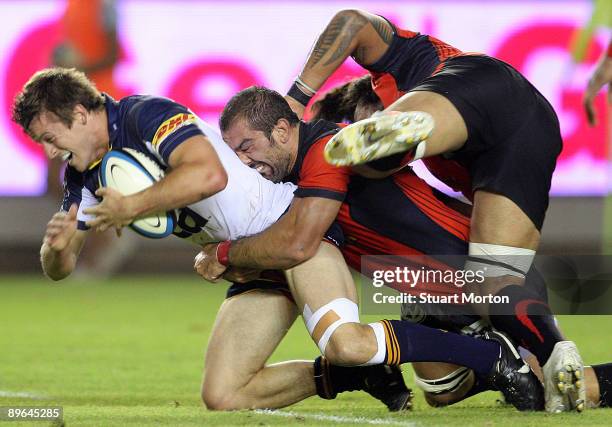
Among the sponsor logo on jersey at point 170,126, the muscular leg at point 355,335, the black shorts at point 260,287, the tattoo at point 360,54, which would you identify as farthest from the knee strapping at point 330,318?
the tattoo at point 360,54

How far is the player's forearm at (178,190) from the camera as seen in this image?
4285 mm

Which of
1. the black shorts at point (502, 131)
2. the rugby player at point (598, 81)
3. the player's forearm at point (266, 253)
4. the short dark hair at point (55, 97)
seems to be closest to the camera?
the short dark hair at point (55, 97)

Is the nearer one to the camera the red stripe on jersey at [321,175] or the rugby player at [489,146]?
the rugby player at [489,146]

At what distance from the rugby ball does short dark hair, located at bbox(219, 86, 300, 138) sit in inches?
18.9

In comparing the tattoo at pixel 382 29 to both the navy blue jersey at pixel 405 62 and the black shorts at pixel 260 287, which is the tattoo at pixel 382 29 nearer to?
the navy blue jersey at pixel 405 62

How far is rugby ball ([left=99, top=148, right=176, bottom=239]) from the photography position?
4473 millimetres

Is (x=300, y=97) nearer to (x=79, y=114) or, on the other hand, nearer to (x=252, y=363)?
(x=79, y=114)

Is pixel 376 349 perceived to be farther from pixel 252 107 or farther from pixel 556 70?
pixel 556 70

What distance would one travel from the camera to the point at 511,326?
4.80 m

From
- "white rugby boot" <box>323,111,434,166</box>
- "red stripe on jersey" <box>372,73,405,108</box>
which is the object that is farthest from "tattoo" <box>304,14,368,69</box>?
"white rugby boot" <box>323,111,434,166</box>

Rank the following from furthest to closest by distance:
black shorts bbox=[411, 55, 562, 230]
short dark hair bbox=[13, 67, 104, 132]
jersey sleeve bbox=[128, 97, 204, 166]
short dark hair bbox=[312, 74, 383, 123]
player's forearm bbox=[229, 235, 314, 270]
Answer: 1. short dark hair bbox=[312, 74, 383, 123]
2. black shorts bbox=[411, 55, 562, 230]
3. player's forearm bbox=[229, 235, 314, 270]
4. short dark hair bbox=[13, 67, 104, 132]
5. jersey sleeve bbox=[128, 97, 204, 166]

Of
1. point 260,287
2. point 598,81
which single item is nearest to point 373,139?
point 260,287

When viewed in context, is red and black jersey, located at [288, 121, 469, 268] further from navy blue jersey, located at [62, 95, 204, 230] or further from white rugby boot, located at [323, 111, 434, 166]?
navy blue jersey, located at [62, 95, 204, 230]

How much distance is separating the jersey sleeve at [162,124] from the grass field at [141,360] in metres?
1.08
